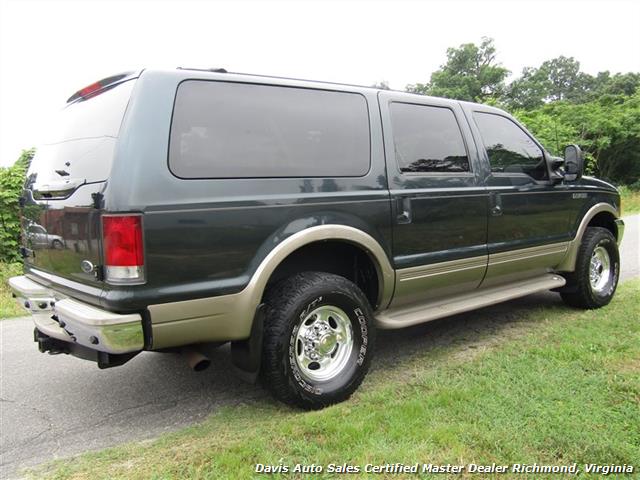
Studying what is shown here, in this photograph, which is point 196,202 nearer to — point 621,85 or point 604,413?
point 604,413

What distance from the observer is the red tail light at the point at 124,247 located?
2365 mm

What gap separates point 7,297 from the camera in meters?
6.27

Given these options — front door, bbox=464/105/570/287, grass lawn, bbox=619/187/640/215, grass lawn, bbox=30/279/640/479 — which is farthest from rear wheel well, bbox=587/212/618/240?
grass lawn, bbox=619/187/640/215

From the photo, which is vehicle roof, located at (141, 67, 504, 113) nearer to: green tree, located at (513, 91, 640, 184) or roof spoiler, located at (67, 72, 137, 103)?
roof spoiler, located at (67, 72, 137, 103)

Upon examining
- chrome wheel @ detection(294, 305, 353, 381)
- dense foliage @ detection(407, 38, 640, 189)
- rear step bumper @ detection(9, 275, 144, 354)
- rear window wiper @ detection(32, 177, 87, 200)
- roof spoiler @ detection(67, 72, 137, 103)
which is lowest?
chrome wheel @ detection(294, 305, 353, 381)

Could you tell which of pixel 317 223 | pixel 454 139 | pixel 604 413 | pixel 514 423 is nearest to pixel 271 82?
pixel 317 223

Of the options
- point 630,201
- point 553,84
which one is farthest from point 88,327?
point 553,84

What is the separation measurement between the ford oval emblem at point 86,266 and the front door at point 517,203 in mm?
2965

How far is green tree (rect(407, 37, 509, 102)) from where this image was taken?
144 feet

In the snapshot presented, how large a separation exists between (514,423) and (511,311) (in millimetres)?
2594

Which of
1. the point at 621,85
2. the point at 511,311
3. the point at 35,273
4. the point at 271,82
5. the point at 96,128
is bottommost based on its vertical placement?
the point at 511,311

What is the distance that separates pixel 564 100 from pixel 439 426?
3312 cm

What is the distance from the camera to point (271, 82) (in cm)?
297

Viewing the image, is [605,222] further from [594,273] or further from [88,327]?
[88,327]
